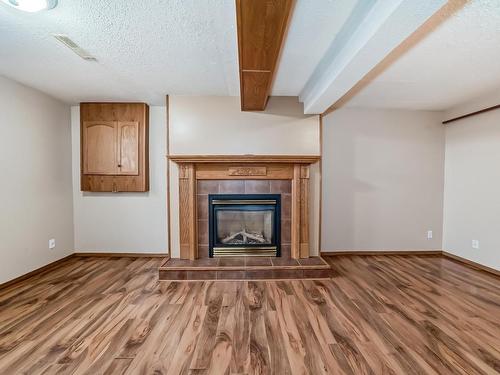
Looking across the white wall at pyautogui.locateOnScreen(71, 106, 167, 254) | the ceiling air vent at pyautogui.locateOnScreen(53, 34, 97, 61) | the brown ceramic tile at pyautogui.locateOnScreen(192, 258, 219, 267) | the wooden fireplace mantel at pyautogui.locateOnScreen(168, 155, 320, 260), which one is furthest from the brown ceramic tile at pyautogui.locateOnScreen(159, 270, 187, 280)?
the ceiling air vent at pyautogui.locateOnScreen(53, 34, 97, 61)

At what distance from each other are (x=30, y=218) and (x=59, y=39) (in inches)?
90.2

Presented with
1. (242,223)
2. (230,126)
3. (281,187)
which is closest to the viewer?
(230,126)

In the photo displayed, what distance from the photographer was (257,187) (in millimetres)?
3340

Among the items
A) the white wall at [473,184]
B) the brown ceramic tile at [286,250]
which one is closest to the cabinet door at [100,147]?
the brown ceramic tile at [286,250]

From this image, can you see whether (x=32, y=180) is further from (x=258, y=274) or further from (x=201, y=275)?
(x=258, y=274)

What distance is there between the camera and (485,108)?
315 cm

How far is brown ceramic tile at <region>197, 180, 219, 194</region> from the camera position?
10.9 ft

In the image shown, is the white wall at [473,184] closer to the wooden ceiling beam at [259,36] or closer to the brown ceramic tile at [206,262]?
the wooden ceiling beam at [259,36]

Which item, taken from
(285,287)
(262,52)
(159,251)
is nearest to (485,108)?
(262,52)

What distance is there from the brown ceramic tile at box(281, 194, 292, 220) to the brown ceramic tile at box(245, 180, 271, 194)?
25 centimetres

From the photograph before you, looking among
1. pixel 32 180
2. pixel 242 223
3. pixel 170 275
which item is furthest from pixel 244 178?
pixel 32 180

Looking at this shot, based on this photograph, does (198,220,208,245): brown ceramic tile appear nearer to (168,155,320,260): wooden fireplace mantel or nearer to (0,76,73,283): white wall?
(168,155,320,260): wooden fireplace mantel

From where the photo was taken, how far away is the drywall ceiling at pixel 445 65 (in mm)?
1676

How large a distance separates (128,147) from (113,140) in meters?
0.25
